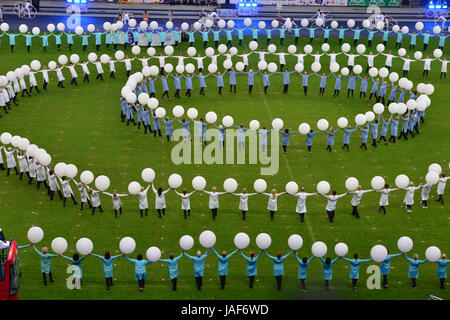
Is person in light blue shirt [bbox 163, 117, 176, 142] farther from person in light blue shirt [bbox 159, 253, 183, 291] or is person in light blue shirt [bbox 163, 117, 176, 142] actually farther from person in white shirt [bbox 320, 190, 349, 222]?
person in light blue shirt [bbox 159, 253, 183, 291]

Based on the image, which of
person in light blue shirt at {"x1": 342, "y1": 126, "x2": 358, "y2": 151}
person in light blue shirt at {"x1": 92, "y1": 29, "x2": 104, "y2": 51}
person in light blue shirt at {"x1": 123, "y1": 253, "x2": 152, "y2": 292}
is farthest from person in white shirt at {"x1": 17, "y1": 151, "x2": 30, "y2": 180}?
person in light blue shirt at {"x1": 92, "y1": 29, "x2": 104, "y2": 51}

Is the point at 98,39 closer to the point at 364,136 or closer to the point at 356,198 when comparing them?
the point at 364,136

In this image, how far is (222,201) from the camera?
88.2ft

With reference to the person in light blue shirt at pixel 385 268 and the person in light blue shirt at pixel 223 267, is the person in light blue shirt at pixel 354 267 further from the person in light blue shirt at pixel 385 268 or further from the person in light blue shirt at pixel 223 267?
the person in light blue shirt at pixel 223 267

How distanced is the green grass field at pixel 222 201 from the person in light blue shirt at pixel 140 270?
1.03ft

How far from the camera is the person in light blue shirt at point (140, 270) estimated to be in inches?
820

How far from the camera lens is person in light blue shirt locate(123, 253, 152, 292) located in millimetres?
20828

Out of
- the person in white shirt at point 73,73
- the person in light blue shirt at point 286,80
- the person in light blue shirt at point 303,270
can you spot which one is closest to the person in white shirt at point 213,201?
the person in light blue shirt at point 303,270

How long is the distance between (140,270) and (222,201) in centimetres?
658

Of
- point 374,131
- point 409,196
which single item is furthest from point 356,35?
point 409,196

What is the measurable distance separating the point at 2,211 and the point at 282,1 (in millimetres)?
35595

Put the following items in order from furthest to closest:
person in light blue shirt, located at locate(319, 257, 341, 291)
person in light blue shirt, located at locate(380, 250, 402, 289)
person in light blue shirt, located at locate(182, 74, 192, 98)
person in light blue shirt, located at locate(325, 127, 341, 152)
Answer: person in light blue shirt, located at locate(182, 74, 192, 98) → person in light blue shirt, located at locate(325, 127, 341, 152) → person in light blue shirt, located at locate(380, 250, 402, 289) → person in light blue shirt, located at locate(319, 257, 341, 291)

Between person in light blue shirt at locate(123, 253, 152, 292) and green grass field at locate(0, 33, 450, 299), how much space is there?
313 mm

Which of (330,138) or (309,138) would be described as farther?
(330,138)
